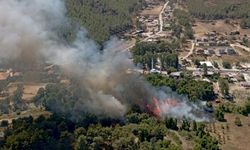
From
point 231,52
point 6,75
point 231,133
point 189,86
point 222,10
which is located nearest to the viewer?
point 231,133

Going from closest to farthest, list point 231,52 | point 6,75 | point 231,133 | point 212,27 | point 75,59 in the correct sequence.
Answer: point 75,59, point 231,133, point 6,75, point 231,52, point 212,27

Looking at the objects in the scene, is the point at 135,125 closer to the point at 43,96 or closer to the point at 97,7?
the point at 43,96

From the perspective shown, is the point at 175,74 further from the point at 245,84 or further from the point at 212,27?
the point at 212,27

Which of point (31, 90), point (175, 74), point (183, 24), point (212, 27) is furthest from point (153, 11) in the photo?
point (31, 90)

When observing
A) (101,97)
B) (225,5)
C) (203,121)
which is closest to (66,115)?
(101,97)

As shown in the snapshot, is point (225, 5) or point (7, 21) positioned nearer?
point (7, 21)

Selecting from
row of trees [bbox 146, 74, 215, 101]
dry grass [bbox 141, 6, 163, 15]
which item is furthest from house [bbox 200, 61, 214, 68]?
dry grass [bbox 141, 6, 163, 15]

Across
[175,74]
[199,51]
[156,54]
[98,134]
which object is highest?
[199,51]

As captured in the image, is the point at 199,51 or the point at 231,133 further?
the point at 199,51
